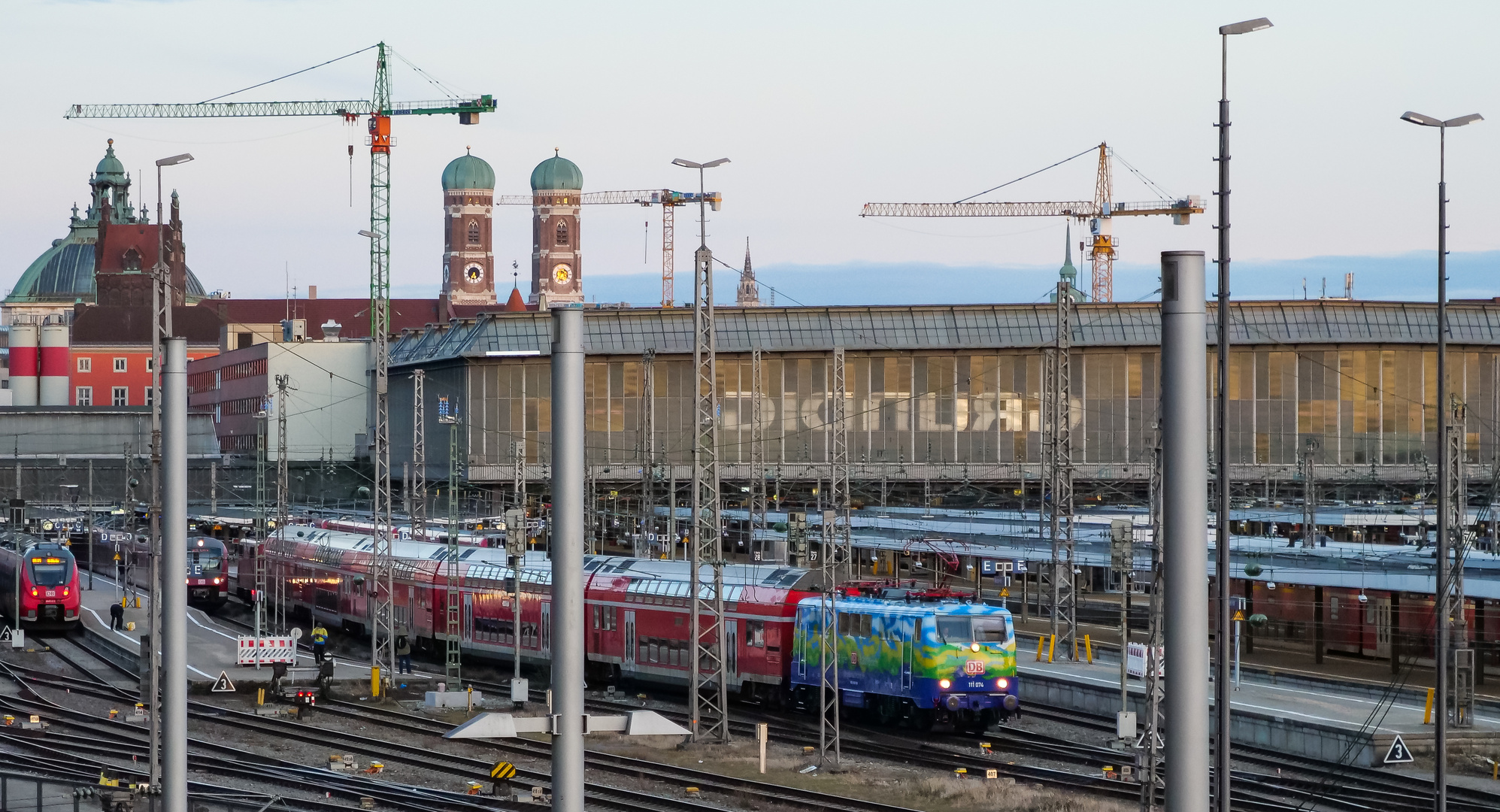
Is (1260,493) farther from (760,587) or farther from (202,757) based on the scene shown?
(202,757)

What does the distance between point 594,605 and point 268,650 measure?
29.7 ft

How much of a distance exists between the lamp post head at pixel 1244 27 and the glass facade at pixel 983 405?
87660 mm

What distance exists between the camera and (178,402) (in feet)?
61.0

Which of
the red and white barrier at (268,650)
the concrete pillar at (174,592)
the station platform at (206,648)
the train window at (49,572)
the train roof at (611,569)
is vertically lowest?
the station platform at (206,648)

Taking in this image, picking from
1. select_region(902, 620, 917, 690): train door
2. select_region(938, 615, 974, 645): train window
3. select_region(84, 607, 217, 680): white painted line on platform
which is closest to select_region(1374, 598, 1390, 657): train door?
select_region(938, 615, 974, 645): train window

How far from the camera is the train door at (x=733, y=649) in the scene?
148ft

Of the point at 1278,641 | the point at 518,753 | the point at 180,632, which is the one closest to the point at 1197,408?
the point at 180,632

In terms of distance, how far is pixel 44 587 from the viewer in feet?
210

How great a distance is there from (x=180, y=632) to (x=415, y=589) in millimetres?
40239

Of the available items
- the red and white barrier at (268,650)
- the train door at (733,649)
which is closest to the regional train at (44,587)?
the red and white barrier at (268,650)

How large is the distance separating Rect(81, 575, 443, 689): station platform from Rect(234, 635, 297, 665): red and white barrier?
571mm

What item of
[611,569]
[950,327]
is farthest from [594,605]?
[950,327]

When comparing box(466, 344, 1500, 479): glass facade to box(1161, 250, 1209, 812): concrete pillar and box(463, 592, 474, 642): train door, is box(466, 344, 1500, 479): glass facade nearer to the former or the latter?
box(463, 592, 474, 642): train door

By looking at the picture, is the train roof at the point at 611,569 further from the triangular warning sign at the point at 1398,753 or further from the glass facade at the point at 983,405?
the glass facade at the point at 983,405
